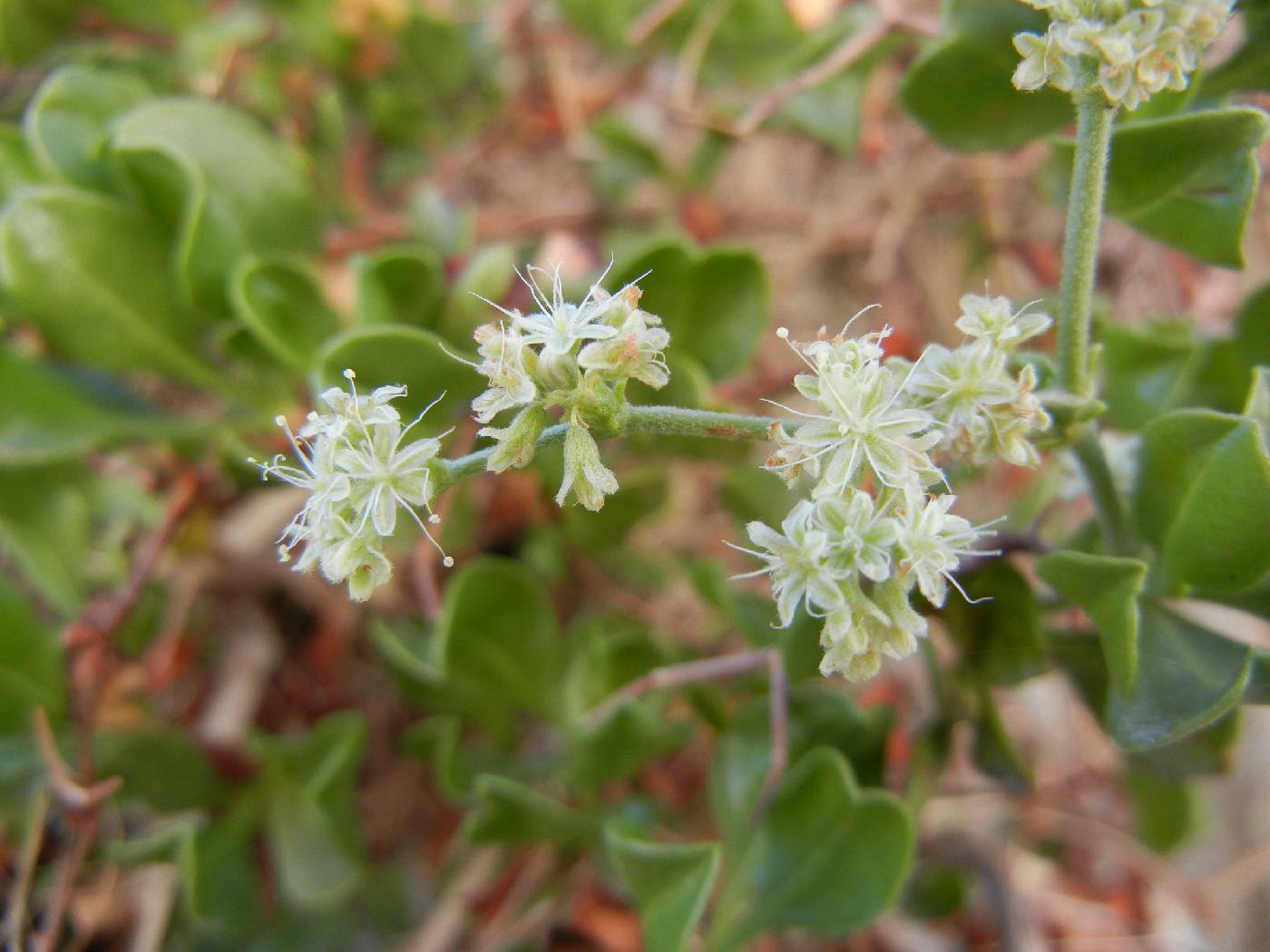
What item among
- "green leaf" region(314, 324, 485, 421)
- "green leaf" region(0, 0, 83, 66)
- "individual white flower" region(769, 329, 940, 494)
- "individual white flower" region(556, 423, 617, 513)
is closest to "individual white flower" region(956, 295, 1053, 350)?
"individual white flower" region(769, 329, 940, 494)

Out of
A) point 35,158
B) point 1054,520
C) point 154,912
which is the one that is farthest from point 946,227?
point 154,912

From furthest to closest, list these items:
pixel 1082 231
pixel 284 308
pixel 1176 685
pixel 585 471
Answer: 1. pixel 284 308
2. pixel 1176 685
3. pixel 1082 231
4. pixel 585 471

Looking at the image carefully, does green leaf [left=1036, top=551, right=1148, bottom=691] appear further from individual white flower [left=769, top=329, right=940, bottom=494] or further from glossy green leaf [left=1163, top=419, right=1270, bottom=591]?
individual white flower [left=769, top=329, right=940, bottom=494]

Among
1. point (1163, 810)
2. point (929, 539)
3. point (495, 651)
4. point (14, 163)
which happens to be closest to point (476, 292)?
point (495, 651)

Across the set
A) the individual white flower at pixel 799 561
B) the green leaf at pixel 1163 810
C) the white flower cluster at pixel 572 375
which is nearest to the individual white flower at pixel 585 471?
the white flower cluster at pixel 572 375

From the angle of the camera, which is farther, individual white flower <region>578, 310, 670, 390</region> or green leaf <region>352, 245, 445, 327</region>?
green leaf <region>352, 245, 445, 327</region>

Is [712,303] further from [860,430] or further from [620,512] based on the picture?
[860,430]
